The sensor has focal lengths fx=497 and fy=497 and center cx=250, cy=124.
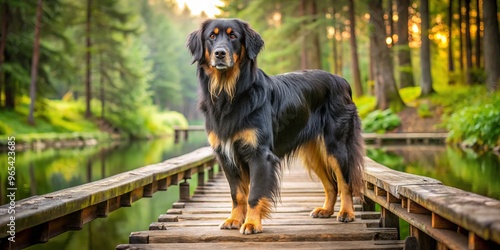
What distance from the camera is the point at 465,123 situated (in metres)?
14.9

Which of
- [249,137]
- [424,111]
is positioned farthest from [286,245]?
[424,111]

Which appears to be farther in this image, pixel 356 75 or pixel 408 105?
pixel 356 75

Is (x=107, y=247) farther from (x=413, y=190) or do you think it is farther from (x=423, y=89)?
(x=423, y=89)

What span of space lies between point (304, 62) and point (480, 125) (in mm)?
10308

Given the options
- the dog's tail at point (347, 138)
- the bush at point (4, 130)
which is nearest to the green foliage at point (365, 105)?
the bush at point (4, 130)

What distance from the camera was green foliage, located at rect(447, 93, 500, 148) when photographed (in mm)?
12641

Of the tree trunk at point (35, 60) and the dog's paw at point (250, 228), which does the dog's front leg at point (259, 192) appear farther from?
the tree trunk at point (35, 60)

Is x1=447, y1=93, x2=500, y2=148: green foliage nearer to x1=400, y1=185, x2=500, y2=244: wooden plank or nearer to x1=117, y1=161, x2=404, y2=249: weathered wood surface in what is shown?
x1=117, y1=161, x2=404, y2=249: weathered wood surface

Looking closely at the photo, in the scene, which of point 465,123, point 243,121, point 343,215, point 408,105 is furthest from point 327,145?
point 408,105

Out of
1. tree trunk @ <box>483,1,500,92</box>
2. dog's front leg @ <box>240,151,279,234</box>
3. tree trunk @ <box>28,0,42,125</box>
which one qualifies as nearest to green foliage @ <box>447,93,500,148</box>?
tree trunk @ <box>483,1,500,92</box>

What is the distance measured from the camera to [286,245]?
3.76 metres

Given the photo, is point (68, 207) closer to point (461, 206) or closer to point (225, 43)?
point (225, 43)

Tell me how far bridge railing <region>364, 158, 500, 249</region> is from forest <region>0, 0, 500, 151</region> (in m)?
9.75

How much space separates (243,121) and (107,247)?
2881mm
